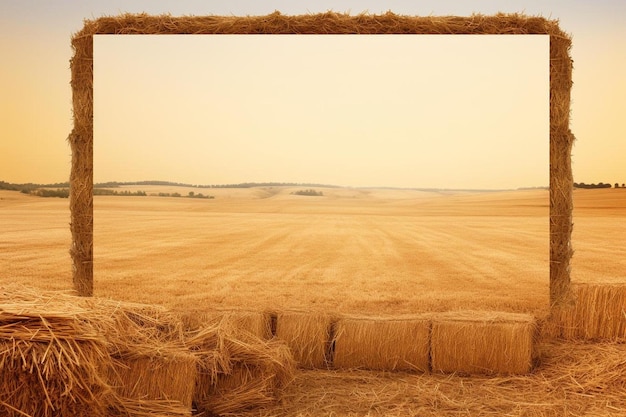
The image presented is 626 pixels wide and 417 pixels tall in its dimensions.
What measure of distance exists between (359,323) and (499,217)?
14.7 ft

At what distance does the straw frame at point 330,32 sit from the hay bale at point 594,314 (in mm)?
116

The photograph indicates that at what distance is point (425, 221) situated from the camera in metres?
8.70

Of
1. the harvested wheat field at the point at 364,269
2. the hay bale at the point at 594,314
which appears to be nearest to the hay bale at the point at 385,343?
the harvested wheat field at the point at 364,269

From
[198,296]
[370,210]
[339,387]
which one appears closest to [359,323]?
[339,387]

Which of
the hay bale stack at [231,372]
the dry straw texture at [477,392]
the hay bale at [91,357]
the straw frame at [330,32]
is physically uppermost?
the straw frame at [330,32]

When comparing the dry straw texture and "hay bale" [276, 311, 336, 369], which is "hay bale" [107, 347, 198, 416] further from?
"hay bale" [276, 311, 336, 369]

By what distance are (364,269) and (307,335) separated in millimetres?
2302

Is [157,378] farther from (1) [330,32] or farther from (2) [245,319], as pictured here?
(1) [330,32]

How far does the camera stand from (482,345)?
4.65 metres

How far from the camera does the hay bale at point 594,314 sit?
5098 millimetres

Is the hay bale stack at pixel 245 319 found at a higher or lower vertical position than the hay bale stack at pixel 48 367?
lower

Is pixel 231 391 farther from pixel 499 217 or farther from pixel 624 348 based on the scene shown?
pixel 499 217

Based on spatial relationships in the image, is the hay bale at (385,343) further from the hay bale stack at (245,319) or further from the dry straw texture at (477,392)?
the hay bale stack at (245,319)

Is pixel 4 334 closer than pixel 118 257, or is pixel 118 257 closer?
pixel 4 334
